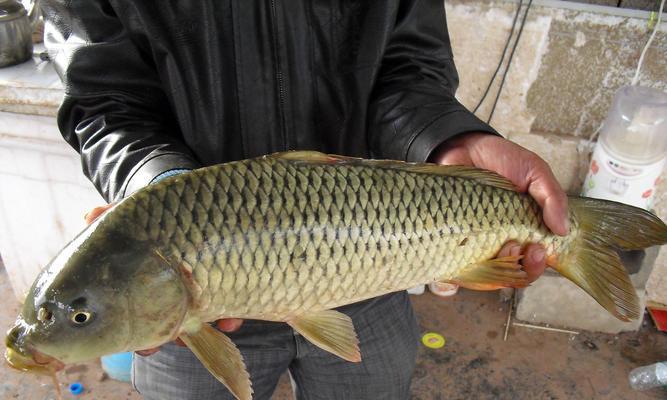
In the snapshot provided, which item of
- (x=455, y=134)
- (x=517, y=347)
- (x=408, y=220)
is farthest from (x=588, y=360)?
(x=408, y=220)

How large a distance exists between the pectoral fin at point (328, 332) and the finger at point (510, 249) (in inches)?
15.0

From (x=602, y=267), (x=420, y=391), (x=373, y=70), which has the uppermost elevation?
(x=373, y=70)

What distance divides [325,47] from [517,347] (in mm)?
1671

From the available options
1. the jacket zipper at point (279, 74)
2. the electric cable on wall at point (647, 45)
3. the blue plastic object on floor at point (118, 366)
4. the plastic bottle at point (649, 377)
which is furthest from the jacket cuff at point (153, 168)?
the plastic bottle at point (649, 377)

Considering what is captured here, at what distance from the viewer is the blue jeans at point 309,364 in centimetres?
156

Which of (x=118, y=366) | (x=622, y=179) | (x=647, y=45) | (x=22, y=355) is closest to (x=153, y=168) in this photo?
(x=22, y=355)

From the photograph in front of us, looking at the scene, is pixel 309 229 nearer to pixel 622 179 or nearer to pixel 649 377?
pixel 622 179

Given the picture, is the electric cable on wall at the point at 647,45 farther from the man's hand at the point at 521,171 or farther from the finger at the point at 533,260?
the finger at the point at 533,260

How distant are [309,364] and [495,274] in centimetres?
60

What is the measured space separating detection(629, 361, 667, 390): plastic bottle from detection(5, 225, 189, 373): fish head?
6.84 feet

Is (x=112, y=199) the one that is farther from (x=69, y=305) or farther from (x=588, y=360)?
(x=588, y=360)

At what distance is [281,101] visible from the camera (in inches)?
61.7

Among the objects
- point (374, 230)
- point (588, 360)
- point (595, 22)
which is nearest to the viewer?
point (374, 230)

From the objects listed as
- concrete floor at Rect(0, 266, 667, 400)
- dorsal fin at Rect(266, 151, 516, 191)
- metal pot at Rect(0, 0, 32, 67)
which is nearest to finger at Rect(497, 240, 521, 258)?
dorsal fin at Rect(266, 151, 516, 191)
